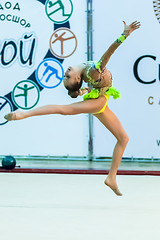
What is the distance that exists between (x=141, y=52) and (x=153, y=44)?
0.64ft

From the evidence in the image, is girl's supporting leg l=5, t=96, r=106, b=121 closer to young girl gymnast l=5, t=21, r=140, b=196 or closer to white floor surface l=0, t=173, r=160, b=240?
young girl gymnast l=5, t=21, r=140, b=196

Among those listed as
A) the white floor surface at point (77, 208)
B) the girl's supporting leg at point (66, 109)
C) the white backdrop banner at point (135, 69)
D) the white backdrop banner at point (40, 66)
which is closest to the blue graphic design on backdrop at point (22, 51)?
the white backdrop banner at point (40, 66)

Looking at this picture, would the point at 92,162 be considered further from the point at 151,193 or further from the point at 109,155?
the point at 151,193

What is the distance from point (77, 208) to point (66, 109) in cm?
100

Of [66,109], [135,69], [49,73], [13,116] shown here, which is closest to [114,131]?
[66,109]

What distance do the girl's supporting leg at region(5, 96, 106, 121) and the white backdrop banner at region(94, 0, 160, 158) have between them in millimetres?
2897

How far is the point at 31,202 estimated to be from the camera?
518cm

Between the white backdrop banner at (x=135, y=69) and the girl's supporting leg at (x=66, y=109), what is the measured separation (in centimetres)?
Result: 290

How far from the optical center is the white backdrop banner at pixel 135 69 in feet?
24.4

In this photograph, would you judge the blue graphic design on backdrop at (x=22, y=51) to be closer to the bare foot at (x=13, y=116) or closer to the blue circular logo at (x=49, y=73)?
the blue circular logo at (x=49, y=73)

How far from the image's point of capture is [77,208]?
4.93 meters

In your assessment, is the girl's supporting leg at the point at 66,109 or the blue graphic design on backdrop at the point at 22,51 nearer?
the girl's supporting leg at the point at 66,109

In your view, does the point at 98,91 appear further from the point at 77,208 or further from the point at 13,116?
the point at 77,208

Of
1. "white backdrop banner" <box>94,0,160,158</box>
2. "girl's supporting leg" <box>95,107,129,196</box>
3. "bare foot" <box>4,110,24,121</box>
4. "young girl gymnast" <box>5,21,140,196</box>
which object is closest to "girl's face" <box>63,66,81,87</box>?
"young girl gymnast" <box>5,21,140,196</box>
